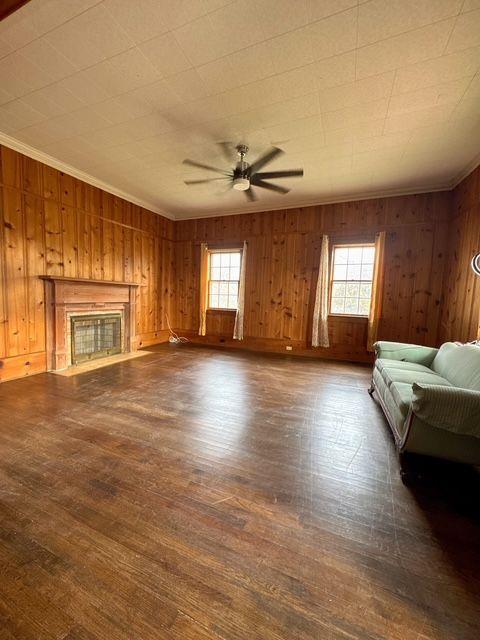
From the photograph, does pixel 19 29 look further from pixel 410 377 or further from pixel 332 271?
pixel 332 271

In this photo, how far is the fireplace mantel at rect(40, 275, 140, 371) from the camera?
380 cm

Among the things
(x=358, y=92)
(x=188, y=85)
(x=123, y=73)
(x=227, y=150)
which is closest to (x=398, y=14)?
(x=358, y=92)

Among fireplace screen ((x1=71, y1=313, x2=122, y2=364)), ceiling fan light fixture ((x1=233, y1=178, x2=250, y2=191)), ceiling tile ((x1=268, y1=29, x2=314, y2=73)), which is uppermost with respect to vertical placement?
ceiling tile ((x1=268, y1=29, x2=314, y2=73))

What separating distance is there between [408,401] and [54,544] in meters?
2.20

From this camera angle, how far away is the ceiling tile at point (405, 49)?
5.78 ft

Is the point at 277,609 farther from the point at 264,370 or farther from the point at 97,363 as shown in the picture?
the point at 97,363

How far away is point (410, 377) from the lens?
2404 mm

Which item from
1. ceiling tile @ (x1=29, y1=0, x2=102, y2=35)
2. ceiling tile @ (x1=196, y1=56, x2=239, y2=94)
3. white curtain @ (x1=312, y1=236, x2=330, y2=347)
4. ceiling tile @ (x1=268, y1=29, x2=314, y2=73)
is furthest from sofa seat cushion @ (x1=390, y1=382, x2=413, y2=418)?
ceiling tile @ (x1=29, y1=0, x2=102, y2=35)

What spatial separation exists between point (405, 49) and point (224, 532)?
3.31 metres

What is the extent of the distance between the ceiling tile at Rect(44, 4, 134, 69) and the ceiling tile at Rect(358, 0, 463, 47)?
63.3 inches

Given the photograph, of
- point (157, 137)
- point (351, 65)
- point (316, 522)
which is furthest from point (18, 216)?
point (316, 522)

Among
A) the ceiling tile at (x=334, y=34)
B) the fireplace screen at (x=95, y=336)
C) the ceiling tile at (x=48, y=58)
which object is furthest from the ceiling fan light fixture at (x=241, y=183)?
the fireplace screen at (x=95, y=336)

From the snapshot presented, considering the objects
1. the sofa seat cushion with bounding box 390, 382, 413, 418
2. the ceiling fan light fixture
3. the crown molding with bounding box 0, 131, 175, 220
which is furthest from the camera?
the crown molding with bounding box 0, 131, 175, 220

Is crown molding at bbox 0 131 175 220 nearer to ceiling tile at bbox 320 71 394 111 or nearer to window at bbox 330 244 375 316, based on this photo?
ceiling tile at bbox 320 71 394 111
